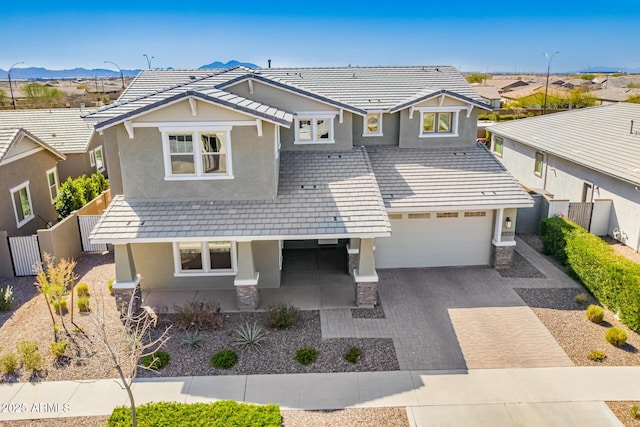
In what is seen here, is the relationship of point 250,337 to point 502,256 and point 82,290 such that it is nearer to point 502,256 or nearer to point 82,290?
point 82,290

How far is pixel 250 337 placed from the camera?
12594 millimetres

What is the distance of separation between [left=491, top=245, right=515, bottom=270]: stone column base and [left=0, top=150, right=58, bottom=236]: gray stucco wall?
62.3 feet

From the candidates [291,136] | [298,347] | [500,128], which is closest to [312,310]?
[298,347]

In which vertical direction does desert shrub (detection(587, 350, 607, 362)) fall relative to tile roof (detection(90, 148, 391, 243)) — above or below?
below

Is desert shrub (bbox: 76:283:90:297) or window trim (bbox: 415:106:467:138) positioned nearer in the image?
desert shrub (bbox: 76:283:90:297)

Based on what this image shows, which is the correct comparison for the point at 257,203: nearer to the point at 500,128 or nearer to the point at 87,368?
the point at 87,368

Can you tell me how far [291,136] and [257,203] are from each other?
4.99 meters

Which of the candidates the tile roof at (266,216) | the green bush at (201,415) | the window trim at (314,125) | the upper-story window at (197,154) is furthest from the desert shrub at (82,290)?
the window trim at (314,125)

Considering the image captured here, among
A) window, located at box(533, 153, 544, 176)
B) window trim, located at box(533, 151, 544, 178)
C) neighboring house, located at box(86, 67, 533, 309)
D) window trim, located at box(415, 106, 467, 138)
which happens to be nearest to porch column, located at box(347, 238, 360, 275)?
neighboring house, located at box(86, 67, 533, 309)

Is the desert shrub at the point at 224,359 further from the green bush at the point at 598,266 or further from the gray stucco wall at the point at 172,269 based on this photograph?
the green bush at the point at 598,266

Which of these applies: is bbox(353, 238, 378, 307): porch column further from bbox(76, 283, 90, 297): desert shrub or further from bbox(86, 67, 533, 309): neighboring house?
bbox(76, 283, 90, 297): desert shrub

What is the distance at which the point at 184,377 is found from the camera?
11.3m

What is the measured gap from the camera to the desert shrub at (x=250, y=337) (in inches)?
492

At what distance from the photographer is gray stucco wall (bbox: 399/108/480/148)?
66.4ft
